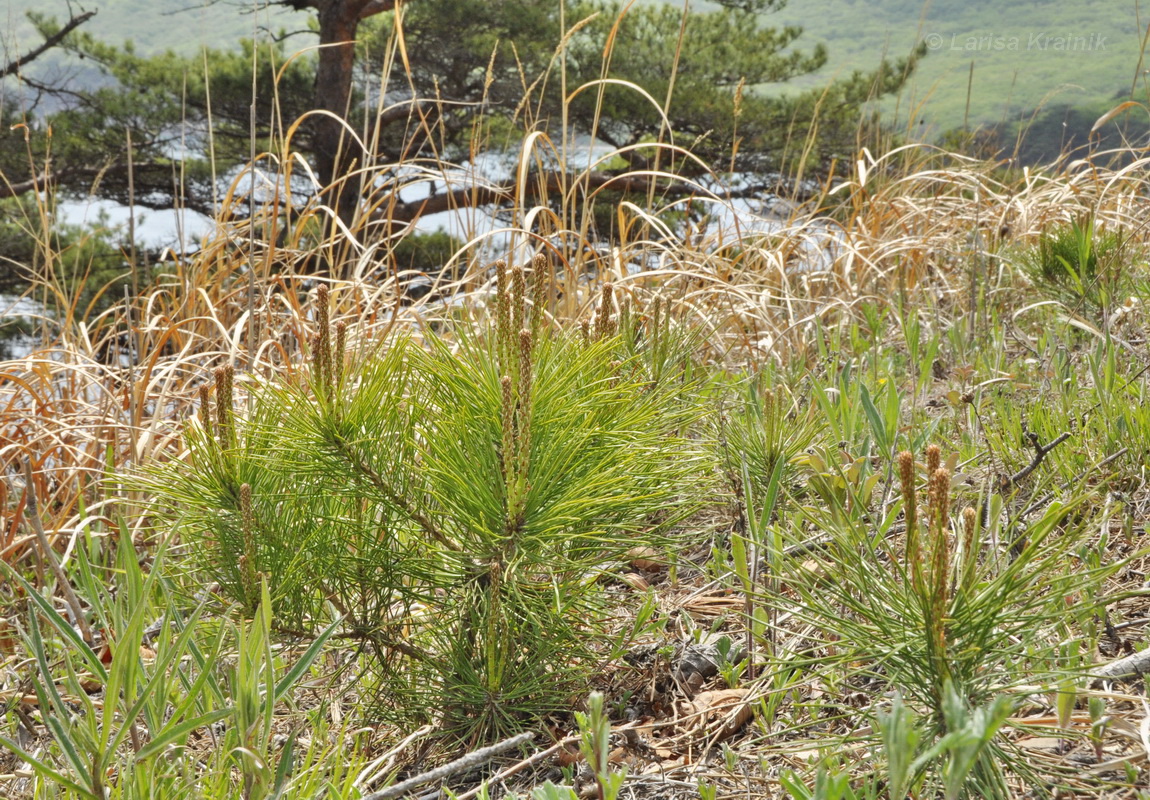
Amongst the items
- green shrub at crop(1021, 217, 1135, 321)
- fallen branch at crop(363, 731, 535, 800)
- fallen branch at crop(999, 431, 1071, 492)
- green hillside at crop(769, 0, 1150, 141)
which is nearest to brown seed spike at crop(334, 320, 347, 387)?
fallen branch at crop(363, 731, 535, 800)

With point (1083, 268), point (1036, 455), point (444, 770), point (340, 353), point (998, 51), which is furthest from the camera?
point (998, 51)

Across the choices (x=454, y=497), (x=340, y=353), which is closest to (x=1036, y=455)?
(x=454, y=497)

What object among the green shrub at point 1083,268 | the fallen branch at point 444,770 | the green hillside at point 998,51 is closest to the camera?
the fallen branch at point 444,770

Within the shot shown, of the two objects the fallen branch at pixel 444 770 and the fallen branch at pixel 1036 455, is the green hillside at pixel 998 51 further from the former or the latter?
the fallen branch at pixel 444 770

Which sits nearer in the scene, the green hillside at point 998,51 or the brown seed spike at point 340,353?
the brown seed spike at point 340,353

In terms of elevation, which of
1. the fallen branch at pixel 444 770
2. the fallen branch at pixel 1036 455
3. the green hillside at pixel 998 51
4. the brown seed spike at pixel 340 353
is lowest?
the fallen branch at pixel 444 770

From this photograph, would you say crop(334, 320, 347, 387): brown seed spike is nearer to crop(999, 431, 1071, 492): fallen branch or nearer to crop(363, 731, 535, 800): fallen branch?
crop(363, 731, 535, 800): fallen branch

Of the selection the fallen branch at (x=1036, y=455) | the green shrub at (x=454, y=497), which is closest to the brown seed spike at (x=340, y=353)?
the green shrub at (x=454, y=497)

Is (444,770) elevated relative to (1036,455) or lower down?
lower down

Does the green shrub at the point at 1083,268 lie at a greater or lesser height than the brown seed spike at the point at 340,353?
lesser

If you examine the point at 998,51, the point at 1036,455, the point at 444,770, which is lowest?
the point at 444,770

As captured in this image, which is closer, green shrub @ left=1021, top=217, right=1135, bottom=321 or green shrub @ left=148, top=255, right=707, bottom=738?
green shrub @ left=148, top=255, right=707, bottom=738

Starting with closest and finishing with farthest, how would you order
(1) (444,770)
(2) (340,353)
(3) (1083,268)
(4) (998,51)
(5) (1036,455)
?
(1) (444,770) → (2) (340,353) → (5) (1036,455) → (3) (1083,268) → (4) (998,51)

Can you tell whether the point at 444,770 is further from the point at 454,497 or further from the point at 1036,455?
the point at 1036,455
